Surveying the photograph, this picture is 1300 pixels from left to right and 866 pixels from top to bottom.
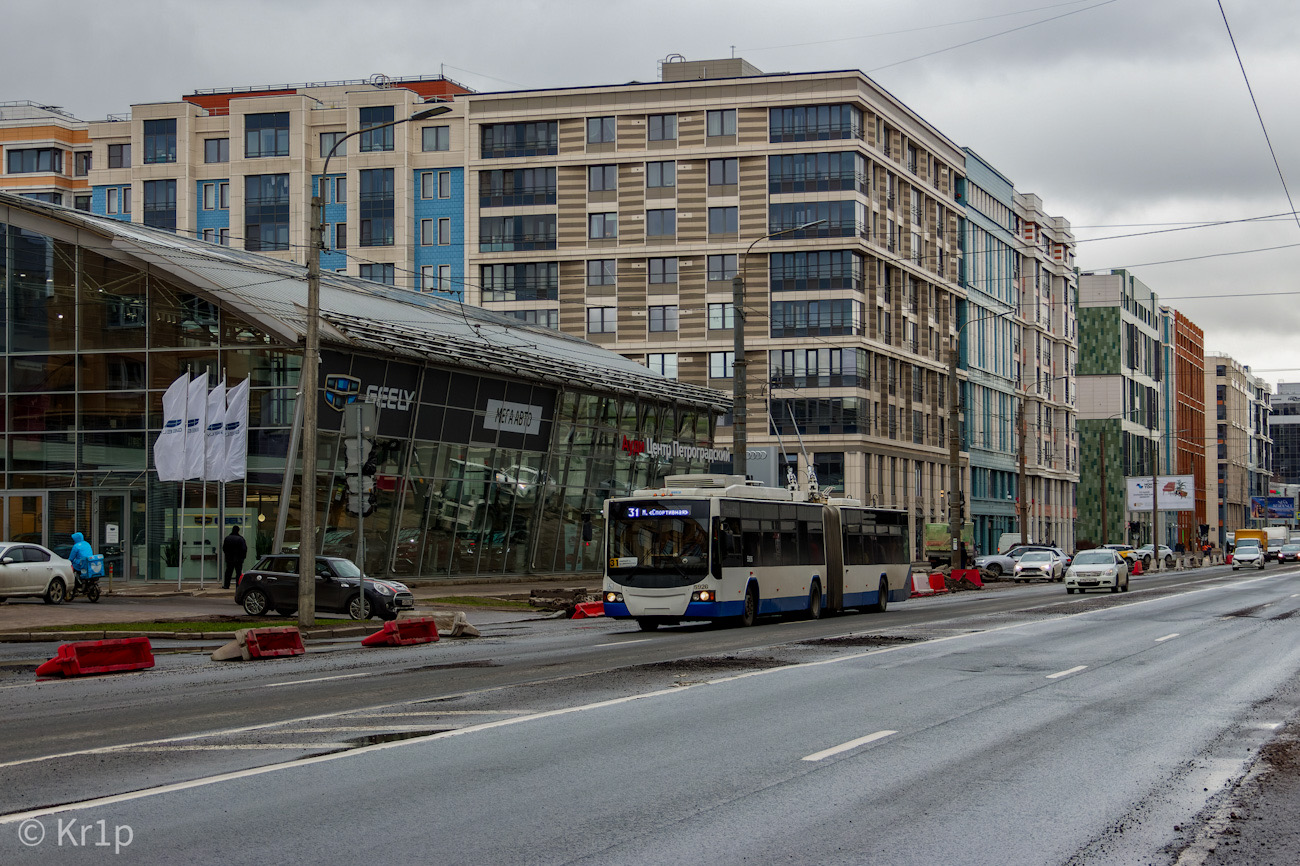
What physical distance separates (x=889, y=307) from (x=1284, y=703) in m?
73.6

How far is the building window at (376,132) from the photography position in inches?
3408

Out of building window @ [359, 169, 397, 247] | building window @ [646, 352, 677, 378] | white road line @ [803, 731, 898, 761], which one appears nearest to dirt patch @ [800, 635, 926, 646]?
white road line @ [803, 731, 898, 761]

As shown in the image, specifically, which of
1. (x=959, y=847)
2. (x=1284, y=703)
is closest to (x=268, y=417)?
(x=1284, y=703)

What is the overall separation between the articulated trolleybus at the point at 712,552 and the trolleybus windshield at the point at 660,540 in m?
0.02

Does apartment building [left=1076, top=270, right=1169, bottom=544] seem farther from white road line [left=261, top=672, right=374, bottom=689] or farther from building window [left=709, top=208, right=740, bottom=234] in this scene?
white road line [left=261, top=672, right=374, bottom=689]

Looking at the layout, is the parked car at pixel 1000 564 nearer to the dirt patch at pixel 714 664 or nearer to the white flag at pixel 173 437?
the white flag at pixel 173 437

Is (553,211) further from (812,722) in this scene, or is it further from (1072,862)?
(1072,862)

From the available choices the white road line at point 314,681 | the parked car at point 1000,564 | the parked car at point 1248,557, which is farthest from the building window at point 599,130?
the white road line at point 314,681

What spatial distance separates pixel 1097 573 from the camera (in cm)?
4775

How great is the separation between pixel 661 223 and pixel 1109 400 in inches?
2786

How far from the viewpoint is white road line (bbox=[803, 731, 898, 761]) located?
10.8m

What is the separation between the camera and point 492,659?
20.3m

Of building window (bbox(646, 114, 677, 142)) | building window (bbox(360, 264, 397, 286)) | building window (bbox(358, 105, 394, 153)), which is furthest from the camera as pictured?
building window (bbox(360, 264, 397, 286))

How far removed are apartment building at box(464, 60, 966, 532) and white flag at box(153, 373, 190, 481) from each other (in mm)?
46816
